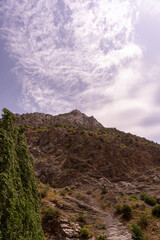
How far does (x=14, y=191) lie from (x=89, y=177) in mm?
27035

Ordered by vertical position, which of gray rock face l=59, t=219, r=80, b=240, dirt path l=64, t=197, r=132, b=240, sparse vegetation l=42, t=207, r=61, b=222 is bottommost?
gray rock face l=59, t=219, r=80, b=240

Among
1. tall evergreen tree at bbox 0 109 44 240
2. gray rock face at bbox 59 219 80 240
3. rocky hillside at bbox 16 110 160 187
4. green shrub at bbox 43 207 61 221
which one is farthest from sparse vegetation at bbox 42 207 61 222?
rocky hillside at bbox 16 110 160 187

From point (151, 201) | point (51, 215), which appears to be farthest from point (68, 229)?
point (151, 201)

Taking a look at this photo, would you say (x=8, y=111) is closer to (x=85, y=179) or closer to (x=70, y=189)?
(x=70, y=189)

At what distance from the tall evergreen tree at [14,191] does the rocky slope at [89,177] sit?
641cm

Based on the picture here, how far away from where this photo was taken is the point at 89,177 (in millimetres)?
32406

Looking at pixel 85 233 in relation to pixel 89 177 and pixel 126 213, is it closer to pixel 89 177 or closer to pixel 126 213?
pixel 126 213

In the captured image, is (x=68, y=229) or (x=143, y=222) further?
(x=143, y=222)

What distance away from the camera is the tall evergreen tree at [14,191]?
661cm

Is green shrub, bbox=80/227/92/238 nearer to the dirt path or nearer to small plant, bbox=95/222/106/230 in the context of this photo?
the dirt path

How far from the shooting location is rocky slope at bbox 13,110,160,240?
1527 cm

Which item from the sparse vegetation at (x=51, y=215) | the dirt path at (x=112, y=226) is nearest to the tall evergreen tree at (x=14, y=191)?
the sparse vegetation at (x=51, y=215)

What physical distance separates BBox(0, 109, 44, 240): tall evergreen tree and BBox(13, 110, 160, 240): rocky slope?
6.41 m

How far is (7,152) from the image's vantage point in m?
8.02
